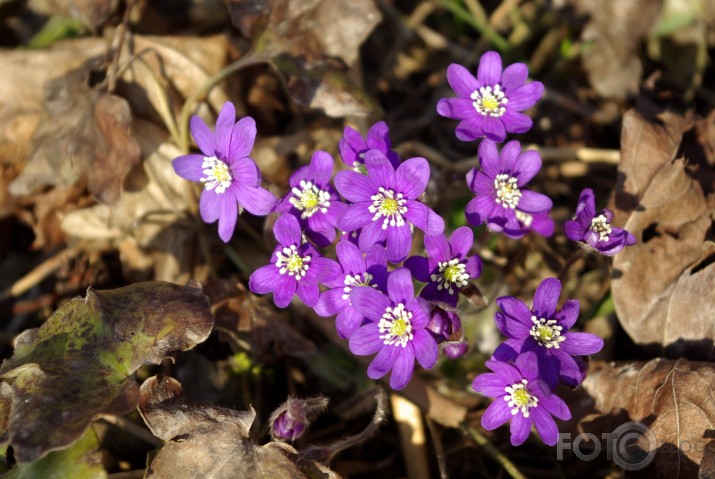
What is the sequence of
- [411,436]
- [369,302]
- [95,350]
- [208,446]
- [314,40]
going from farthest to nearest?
[314,40]
[411,436]
[95,350]
[208,446]
[369,302]

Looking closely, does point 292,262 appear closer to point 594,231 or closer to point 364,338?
point 364,338

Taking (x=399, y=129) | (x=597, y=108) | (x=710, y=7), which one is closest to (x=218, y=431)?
(x=399, y=129)

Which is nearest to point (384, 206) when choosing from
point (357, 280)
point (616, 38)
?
point (357, 280)

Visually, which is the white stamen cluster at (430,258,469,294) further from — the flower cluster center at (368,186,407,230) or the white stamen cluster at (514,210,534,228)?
the white stamen cluster at (514,210,534,228)

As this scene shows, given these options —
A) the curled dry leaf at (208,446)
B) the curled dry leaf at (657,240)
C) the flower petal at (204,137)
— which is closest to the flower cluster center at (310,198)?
the flower petal at (204,137)

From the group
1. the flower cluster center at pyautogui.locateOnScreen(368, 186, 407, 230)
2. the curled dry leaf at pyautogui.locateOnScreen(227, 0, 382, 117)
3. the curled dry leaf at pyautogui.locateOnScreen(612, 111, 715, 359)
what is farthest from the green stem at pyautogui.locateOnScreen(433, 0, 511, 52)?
the flower cluster center at pyautogui.locateOnScreen(368, 186, 407, 230)

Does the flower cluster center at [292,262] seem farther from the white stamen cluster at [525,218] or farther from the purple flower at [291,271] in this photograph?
the white stamen cluster at [525,218]

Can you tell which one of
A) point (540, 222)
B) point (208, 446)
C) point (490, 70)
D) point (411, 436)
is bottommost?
point (411, 436)
